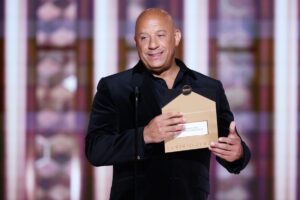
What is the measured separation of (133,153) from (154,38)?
0.25 meters

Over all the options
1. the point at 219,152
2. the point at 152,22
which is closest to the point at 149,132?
the point at 219,152

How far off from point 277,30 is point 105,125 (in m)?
1.48

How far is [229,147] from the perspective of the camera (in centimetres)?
107

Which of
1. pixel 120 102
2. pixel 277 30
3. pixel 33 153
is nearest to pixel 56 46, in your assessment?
pixel 33 153

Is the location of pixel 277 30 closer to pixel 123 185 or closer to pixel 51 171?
pixel 51 171

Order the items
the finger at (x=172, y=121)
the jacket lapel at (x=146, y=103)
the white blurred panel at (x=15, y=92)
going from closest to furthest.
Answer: the finger at (x=172, y=121) → the jacket lapel at (x=146, y=103) → the white blurred panel at (x=15, y=92)

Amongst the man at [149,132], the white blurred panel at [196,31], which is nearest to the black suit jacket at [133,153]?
the man at [149,132]

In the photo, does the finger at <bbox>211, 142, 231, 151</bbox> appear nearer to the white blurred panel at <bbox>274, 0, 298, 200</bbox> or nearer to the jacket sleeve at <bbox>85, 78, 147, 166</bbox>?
the jacket sleeve at <bbox>85, 78, 147, 166</bbox>

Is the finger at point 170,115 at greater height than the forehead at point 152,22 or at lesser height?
lesser

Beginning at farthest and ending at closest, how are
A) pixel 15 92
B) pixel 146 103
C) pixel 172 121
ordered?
1. pixel 15 92
2. pixel 146 103
3. pixel 172 121

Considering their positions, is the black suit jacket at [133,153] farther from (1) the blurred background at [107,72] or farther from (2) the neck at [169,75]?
(1) the blurred background at [107,72]

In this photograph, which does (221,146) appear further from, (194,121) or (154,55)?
(154,55)

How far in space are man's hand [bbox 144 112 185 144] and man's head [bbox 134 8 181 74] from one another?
0.18 metres

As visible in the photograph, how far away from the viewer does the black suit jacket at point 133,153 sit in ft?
3.49
